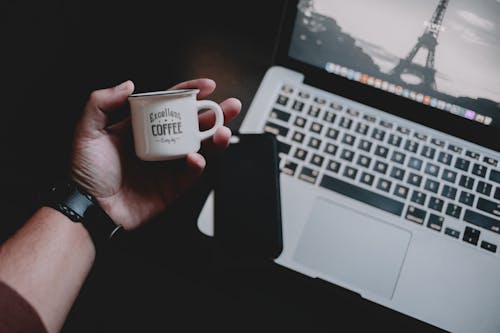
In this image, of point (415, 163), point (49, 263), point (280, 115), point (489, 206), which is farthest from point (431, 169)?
point (49, 263)

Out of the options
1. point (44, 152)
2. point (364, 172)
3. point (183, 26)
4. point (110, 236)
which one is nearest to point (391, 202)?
point (364, 172)

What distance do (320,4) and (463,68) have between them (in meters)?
0.31

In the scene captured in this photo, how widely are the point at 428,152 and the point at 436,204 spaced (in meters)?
0.12

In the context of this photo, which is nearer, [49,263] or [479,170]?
[49,263]

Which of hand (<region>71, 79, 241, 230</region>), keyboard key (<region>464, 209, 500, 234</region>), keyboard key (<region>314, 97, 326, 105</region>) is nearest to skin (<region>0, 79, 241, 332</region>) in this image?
hand (<region>71, 79, 241, 230</region>)

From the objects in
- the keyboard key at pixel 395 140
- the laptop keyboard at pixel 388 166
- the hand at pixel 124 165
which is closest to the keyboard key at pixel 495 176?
the laptop keyboard at pixel 388 166

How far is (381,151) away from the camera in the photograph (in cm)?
A: 85

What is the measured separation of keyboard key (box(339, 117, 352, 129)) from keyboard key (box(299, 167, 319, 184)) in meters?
0.13

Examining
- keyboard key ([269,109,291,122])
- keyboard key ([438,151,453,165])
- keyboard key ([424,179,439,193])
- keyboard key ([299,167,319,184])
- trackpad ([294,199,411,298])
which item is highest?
keyboard key ([438,151,453,165])

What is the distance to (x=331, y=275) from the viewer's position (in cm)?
76

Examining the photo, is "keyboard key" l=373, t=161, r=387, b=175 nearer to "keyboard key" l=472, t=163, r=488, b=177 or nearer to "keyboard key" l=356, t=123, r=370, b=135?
"keyboard key" l=356, t=123, r=370, b=135

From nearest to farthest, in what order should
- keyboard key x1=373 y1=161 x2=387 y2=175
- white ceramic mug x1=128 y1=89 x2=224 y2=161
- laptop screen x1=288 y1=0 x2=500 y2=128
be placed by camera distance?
white ceramic mug x1=128 y1=89 x2=224 y2=161 < laptop screen x1=288 y1=0 x2=500 y2=128 < keyboard key x1=373 y1=161 x2=387 y2=175

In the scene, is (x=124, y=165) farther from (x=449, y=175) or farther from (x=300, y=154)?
(x=449, y=175)

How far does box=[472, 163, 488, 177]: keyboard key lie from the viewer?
2.76 ft
